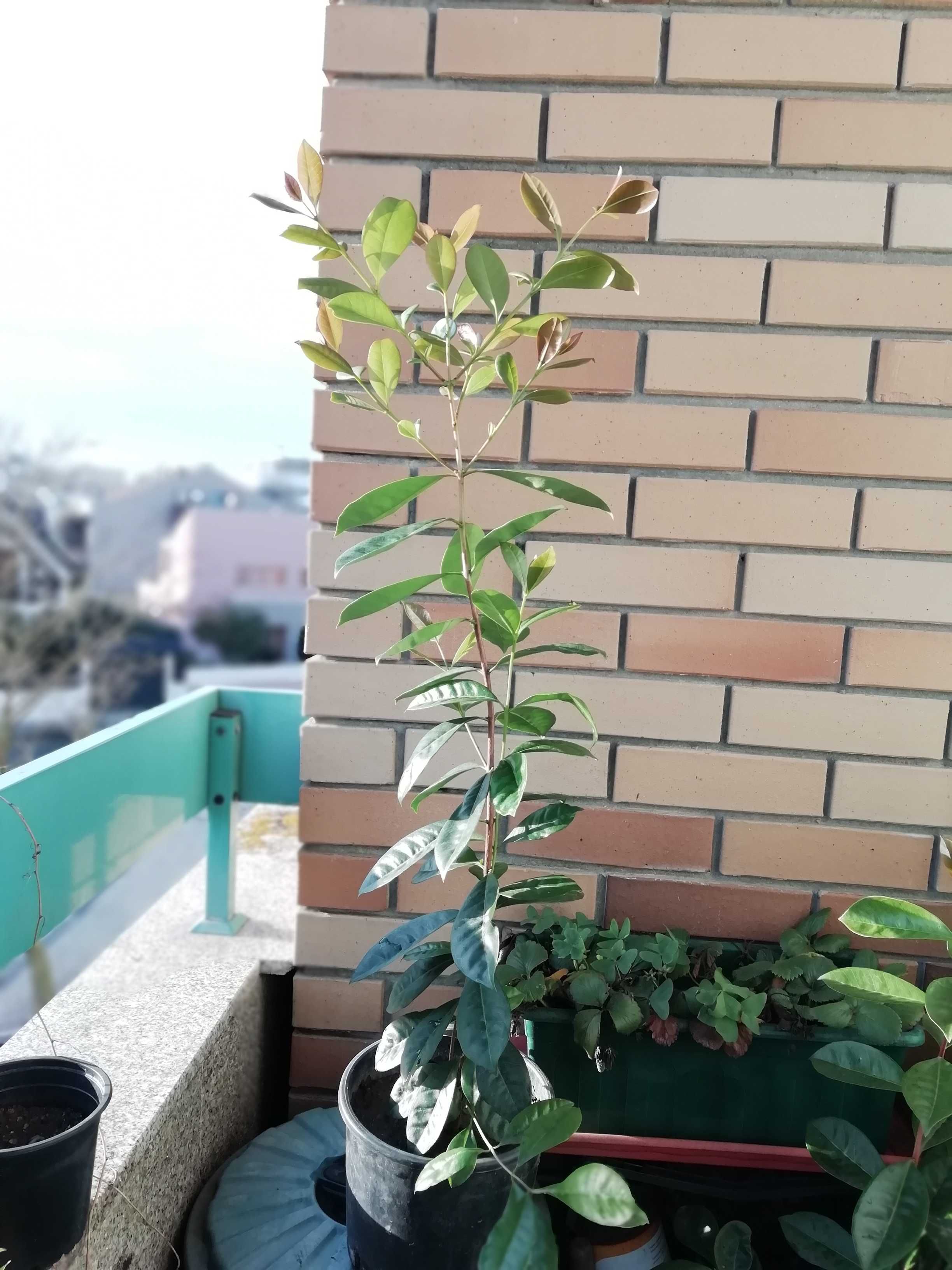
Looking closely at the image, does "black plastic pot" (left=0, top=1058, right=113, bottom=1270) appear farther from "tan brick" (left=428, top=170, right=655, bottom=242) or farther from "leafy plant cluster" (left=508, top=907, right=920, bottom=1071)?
"tan brick" (left=428, top=170, right=655, bottom=242)

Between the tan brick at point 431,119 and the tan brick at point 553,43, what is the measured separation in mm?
44

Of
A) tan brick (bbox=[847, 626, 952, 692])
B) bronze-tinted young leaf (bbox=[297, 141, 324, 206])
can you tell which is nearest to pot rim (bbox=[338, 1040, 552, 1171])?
tan brick (bbox=[847, 626, 952, 692])

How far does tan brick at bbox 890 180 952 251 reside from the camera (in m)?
1.22

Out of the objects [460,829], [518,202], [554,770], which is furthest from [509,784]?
[518,202]

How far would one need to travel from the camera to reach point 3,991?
56.9 feet

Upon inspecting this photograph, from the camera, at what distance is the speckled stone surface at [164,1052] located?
3.50 ft

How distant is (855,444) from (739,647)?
0.35 m

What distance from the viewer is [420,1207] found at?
95cm

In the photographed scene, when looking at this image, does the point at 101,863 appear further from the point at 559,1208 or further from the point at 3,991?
the point at 3,991

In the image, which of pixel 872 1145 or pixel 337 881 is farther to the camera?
pixel 337 881

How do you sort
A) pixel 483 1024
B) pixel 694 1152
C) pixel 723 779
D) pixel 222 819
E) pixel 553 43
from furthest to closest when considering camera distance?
pixel 222 819 < pixel 723 779 < pixel 553 43 < pixel 694 1152 < pixel 483 1024

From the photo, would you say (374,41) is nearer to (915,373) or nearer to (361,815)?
(915,373)

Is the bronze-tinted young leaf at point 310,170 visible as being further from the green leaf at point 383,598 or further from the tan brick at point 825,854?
the tan brick at point 825,854

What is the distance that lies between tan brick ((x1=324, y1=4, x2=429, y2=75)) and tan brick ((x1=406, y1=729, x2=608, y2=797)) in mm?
1000
